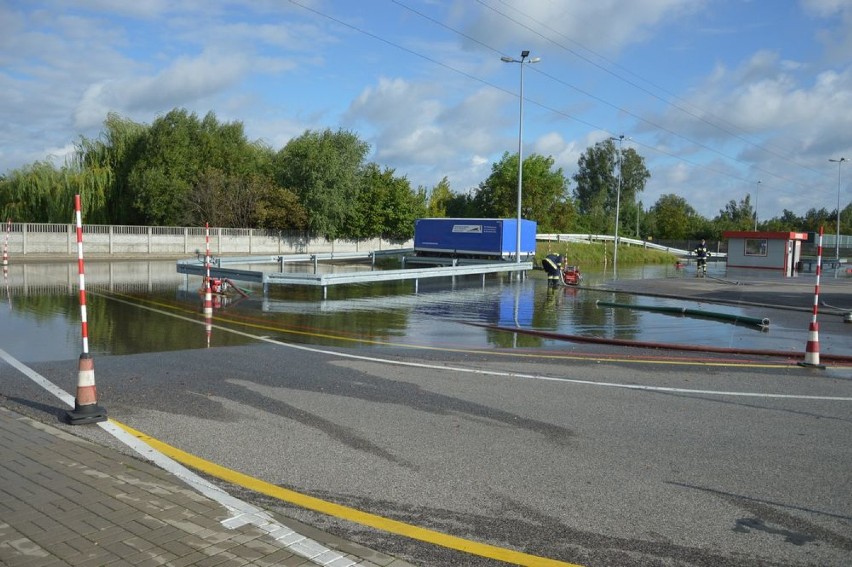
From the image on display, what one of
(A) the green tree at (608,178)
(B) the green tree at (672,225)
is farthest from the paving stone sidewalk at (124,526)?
(A) the green tree at (608,178)

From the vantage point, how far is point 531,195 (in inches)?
2931

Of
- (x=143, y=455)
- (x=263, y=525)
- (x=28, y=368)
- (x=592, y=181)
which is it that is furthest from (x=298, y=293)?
(x=592, y=181)

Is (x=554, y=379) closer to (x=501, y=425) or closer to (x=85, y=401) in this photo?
(x=501, y=425)

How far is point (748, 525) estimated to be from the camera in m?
4.68

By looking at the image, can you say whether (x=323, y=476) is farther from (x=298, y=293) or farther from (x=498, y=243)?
(x=498, y=243)

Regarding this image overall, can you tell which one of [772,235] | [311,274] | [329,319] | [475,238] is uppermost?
[772,235]

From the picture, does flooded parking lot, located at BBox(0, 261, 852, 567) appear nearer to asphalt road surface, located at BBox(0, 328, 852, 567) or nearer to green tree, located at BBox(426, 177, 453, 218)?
asphalt road surface, located at BBox(0, 328, 852, 567)

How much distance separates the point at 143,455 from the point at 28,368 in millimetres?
5050

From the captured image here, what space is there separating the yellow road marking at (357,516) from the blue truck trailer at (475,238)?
105ft

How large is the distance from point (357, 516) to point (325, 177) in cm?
5555

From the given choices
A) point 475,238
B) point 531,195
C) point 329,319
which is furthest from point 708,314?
point 531,195

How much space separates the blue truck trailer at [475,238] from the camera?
38344 millimetres

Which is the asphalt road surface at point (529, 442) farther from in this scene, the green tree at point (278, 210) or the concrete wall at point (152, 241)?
the green tree at point (278, 210)

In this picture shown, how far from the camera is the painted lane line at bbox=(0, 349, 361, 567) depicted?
4102 mm
